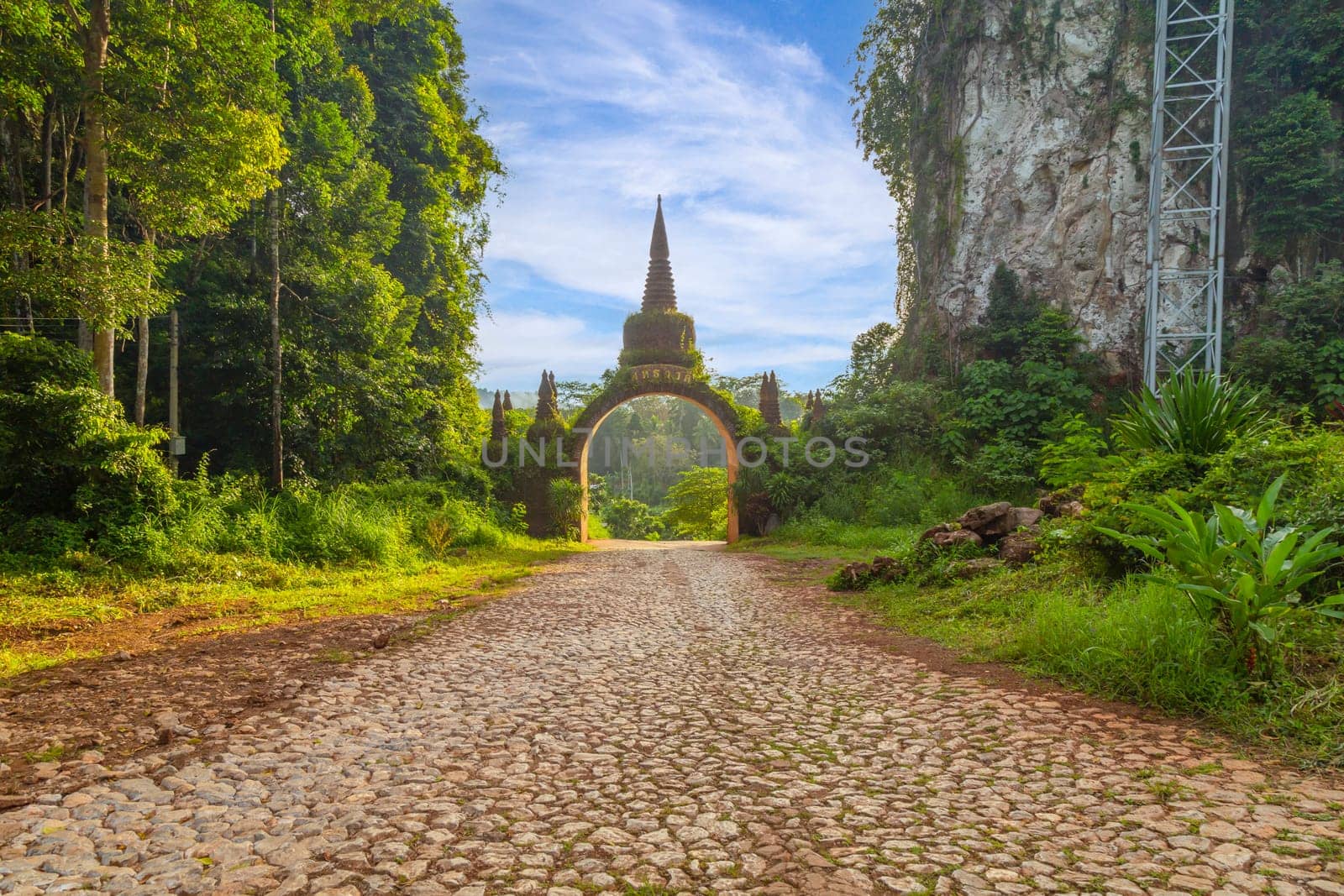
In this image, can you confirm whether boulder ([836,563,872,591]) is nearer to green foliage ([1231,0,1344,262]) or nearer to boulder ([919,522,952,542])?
boulder ([919,522,952,542])

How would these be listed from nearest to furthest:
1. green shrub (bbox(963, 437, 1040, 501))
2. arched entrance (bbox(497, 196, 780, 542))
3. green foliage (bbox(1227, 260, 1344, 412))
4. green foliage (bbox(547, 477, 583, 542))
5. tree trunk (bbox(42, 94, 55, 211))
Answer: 1. tree trunk (bbox(42, 94, 55, 211))
2. green foliage (bbox(1227, 260, 1344, 412))
3. green shrub (bbox(963, 437, 1040, 501))
4. green foliage (bbox(547, 477, 583, 542))
5. arched entrance (bbox(497, 196, 780, 542))

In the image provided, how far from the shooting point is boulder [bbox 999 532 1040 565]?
6.46 metres

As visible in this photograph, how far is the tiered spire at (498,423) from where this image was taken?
18.5 metres

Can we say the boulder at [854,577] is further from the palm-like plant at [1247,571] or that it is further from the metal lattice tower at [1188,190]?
the metal lattice tower at [1188,190]

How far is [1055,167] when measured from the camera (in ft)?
54.0

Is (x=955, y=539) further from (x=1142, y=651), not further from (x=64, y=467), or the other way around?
(x=64, y=467)

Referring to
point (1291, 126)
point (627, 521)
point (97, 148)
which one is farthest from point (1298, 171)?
point (627, 521)

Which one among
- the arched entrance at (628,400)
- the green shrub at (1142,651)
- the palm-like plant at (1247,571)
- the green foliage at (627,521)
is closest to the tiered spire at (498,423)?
the arched entrance at (628,400)

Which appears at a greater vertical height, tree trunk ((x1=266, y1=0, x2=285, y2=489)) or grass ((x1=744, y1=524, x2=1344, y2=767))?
tree trunk ((x1=266, y1=0, x2=285, y2=489))

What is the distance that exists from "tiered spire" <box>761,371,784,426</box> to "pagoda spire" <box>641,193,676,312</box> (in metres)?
3.88

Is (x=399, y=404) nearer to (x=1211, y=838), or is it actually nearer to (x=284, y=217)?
(x=284, y=217)

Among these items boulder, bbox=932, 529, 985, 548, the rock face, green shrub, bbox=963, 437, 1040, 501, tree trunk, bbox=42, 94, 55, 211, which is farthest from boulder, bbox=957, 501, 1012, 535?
tree trunk, bbox=42, 94, 55, 211

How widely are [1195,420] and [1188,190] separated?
12896 mm

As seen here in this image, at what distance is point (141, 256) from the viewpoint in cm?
777
